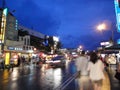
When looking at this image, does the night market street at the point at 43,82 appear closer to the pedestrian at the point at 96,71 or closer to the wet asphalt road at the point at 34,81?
the wet asphalt road at the point at 34,81

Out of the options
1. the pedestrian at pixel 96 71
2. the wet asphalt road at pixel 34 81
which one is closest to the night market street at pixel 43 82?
the wet asphalt road at pixel 34 81

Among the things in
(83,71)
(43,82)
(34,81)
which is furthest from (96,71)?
(34,81)

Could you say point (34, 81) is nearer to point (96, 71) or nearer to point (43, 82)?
point (43, 82)

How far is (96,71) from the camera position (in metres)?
9.54

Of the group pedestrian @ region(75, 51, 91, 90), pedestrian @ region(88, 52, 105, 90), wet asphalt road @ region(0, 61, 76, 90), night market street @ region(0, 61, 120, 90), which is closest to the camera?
pedestrian @ region(88, 52, 105, 90)

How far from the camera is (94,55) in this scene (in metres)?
9.66

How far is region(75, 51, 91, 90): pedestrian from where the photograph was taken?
420 inches

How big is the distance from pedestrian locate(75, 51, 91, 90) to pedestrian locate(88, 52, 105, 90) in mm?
1173

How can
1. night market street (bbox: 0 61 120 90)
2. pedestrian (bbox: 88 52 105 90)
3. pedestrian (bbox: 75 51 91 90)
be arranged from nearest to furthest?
pedestrian (bbox: 88 52 105 90) → pedestrian (bbox: 75 51 91 90) → night market street (bbox: 0 61 120 90)

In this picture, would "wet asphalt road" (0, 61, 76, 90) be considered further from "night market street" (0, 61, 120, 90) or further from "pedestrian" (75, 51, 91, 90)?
"pedestrian" (75, 51, 91, 90)

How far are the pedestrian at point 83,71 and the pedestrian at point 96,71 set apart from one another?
46.2 inches

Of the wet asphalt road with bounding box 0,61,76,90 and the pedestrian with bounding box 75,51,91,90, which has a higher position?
the pedestrian with bounding box 75,51,91,90

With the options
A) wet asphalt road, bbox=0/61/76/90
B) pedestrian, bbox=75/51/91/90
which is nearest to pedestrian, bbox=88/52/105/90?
pedestrian, bbox=75/51/91/90

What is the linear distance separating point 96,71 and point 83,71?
201cm
